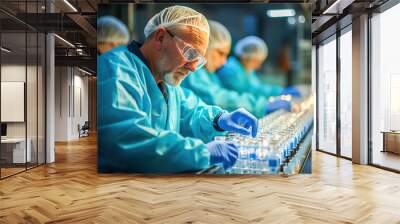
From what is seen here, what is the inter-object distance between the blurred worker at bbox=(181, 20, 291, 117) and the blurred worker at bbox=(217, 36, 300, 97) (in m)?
0.09

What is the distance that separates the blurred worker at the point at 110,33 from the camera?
6.51 metres

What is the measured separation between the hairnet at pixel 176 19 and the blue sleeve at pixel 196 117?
1117mm

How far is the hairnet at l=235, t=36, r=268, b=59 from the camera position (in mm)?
6582

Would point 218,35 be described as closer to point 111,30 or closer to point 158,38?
point 158,38

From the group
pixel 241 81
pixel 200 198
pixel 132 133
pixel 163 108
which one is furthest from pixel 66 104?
pixel 200 198

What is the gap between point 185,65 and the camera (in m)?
6.55

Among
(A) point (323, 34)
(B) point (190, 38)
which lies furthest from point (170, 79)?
(A) point (323, 34)

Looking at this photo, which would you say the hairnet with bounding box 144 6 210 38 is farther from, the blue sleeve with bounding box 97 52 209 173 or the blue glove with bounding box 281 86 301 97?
the blue glove with bounding box 281 86 301 97

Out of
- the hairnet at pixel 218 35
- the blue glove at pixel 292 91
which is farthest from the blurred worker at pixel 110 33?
the blue glove at pixel 292 91

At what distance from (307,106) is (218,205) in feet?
9.72

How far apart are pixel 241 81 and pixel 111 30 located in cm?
243

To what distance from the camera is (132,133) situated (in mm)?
6453

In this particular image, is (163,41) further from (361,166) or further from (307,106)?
(361,166)

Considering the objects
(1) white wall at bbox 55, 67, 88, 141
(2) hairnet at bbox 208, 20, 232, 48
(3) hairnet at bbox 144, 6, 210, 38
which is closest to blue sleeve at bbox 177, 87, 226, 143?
(2) hairnet at bbox 208, 20, 232, 48
